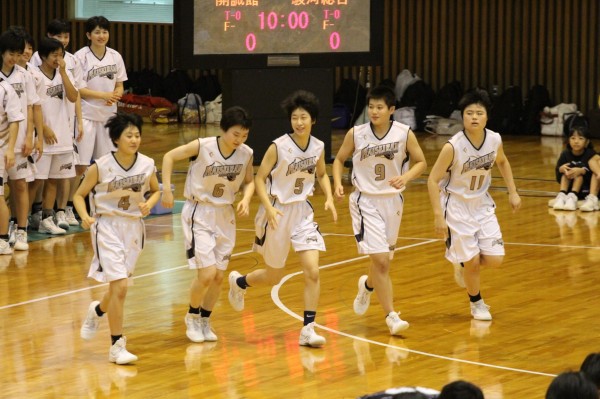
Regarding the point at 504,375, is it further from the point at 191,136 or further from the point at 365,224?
the point at 191,136

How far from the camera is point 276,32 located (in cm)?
1491

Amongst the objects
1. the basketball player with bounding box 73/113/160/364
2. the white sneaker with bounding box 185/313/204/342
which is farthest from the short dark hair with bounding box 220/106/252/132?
the white sneaker with bounding box 185/313/204/342

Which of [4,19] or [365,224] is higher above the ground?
[4,19]

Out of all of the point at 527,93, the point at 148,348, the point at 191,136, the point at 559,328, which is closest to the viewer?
the point at 148,348

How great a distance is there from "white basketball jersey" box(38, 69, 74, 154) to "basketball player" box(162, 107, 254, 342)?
417 centimetres

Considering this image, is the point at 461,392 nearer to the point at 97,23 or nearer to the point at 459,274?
the point at 459,274

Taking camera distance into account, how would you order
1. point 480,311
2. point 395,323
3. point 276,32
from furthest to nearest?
point 276,32, point 480,311, point 395,323

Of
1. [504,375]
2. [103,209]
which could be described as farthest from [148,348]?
[504,375]

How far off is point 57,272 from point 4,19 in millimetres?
17289

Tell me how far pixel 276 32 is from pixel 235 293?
22.8ft

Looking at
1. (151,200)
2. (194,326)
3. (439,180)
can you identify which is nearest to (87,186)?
(151,200)

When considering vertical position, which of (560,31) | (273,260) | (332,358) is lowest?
(332,358)

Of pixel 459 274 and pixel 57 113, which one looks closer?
pixel 459 274

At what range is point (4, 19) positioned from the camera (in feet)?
86.8
